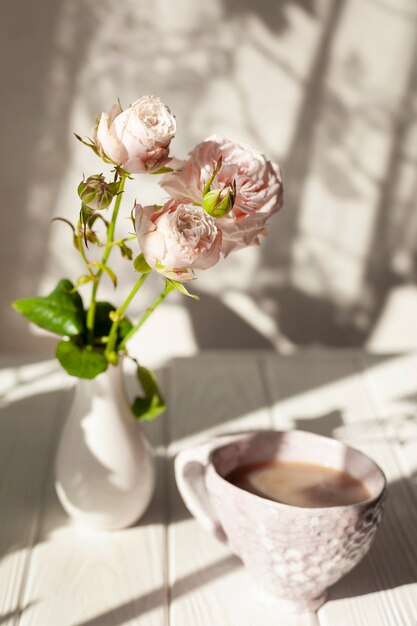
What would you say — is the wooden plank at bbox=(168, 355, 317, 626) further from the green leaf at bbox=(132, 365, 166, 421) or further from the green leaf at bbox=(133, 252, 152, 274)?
the green leaf at bbox=(133, 252, 152, 274)

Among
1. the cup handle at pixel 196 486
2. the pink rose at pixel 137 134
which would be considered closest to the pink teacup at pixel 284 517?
the cup handle at pixel 196 486

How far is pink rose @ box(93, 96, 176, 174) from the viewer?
0.76 m

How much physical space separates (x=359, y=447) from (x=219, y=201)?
22.5 inches

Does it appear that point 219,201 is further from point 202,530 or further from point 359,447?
point 359,447

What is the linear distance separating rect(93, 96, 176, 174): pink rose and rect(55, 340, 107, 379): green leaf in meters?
0.23

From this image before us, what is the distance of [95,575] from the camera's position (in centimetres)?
94

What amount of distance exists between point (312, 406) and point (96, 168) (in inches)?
25.0

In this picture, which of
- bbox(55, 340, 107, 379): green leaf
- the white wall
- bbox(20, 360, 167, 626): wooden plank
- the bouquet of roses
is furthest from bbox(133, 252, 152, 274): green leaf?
the white wall

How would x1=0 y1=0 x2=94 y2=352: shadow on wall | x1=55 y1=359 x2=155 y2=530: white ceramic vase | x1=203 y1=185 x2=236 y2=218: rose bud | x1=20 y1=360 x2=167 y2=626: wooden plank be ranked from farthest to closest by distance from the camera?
1. x1=0 y1=0 x2=94 y2=352: shadow on wall
2. x1=55 y1=359 x2=155 y2=530: white ceramic vase
3. x1=20 y1=360 x2=167 y2=626: wooden plank
4. x1=203 y1=185 x2=236 y2=218: rose bud

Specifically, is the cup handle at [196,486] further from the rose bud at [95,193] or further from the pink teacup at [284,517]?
the rose bud at [95,193]

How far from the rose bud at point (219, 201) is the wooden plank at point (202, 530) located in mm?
412

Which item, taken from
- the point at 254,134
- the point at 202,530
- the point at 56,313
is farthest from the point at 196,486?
the point at 254,134

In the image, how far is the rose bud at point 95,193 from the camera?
0.77 metres

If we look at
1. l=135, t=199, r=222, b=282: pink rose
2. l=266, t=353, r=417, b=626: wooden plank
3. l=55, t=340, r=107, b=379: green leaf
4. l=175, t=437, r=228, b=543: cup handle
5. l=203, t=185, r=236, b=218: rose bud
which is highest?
l=203, t=185, r=236, b=218: rose bud
